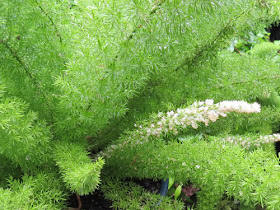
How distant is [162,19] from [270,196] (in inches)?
23.1

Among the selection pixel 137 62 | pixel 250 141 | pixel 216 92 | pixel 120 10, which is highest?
pixel 120 10

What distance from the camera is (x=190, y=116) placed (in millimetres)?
855

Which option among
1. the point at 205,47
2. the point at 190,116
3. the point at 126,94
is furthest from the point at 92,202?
the point at 205,47

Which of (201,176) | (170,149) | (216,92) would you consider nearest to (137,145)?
(170,149)

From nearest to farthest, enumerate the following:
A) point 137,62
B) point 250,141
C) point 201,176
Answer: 1. point 137,62
2. point 201,176
3. point 250,141

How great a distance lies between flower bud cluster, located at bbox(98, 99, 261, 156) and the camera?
2.54 feet

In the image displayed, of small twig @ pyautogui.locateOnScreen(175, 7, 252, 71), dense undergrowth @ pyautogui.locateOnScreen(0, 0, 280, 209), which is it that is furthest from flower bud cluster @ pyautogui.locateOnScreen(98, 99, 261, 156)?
small twig @ pyautogui.locateOnScreen(175, 7, 252, 71)

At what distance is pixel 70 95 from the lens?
1.03 meters

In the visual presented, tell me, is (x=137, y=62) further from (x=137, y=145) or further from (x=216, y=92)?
(x=216, y=92)

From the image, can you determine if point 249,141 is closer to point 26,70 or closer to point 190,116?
point 190,116

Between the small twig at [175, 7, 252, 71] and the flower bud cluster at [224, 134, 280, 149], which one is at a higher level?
the small twig at [175, 7, 252, 71]

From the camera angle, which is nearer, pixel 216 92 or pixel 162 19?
pixel 162 19

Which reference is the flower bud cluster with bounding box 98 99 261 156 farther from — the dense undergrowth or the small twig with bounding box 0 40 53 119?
the small twig with bounding box 0 40 53 119

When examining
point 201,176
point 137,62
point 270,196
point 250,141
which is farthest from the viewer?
point 250,141
